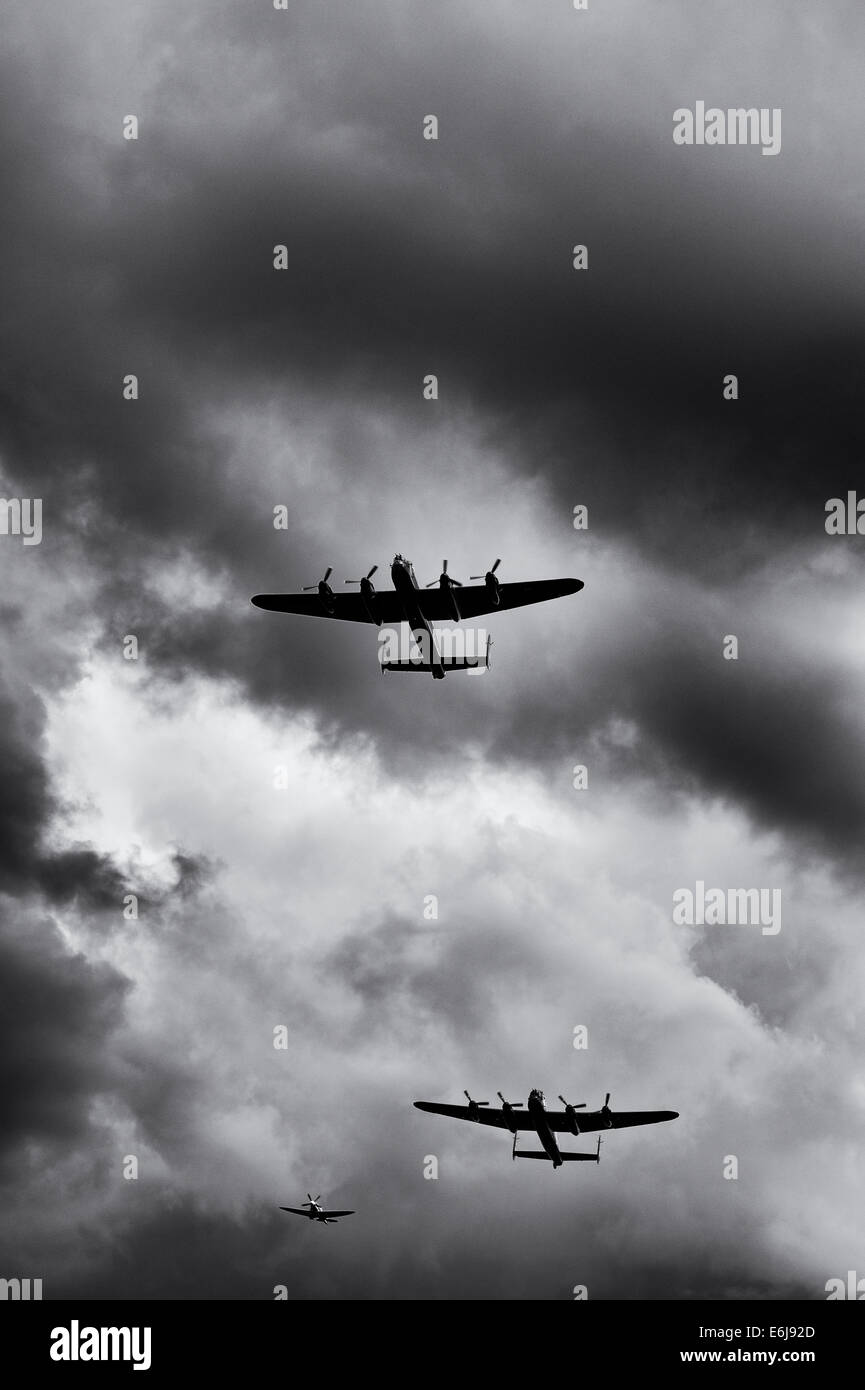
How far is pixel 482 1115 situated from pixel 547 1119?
5.92 metres

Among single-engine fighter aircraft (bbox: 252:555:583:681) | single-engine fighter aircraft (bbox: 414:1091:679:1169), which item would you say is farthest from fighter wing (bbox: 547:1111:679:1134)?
single-engine fighter aircraft (bbox: 252:555:583:681)

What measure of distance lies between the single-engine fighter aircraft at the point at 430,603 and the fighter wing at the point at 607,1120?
41060 mm

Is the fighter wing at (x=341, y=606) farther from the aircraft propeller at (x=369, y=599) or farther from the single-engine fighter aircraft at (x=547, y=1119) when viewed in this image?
the single-engine fighter aircraft at (x=547, y=1119)

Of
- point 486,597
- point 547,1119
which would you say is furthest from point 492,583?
point 547,1119

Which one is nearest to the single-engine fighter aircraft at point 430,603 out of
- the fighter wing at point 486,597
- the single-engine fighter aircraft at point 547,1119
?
the fighter wing at point 486,597

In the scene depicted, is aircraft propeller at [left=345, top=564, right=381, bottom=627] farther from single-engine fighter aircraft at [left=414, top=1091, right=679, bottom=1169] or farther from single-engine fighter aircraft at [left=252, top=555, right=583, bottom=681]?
single-engine fighter aircraft at [left=414, top=1091, right=679, bottom=1169]

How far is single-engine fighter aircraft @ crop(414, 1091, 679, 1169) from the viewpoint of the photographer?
95.8 metres

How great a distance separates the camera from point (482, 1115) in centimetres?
9988

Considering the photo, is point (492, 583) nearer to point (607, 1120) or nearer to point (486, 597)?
point (486, 597)

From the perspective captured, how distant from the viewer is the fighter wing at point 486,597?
77.7 meters
